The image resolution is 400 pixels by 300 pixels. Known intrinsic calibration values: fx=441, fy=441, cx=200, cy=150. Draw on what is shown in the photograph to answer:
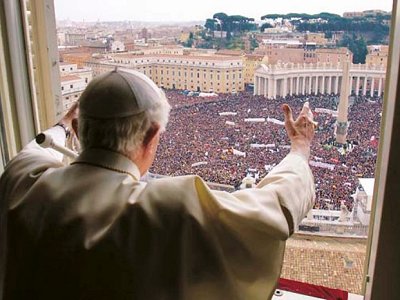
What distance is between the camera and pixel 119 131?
882 millimetres

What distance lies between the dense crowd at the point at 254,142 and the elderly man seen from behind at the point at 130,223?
0.33 metres

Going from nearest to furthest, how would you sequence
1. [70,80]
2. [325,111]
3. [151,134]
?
[151,134]
[325,111]
[70,80]

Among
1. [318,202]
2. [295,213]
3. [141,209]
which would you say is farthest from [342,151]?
[141,209]

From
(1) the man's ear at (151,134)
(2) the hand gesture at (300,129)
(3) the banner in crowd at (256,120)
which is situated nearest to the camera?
(1) the man's ear at (151,134)

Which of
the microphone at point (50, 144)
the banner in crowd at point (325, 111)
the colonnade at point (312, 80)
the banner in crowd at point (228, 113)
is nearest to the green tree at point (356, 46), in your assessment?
the colonnade at point (312, 80)

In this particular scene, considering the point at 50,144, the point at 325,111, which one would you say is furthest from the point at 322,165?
the point at 50,144

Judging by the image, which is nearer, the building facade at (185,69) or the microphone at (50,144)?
the microphone at (50,144)

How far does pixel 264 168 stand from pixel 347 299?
0.44 meters

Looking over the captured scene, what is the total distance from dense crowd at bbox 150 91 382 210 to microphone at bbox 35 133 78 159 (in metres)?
0.34

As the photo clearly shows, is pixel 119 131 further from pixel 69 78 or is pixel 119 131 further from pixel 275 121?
pixel 69 78

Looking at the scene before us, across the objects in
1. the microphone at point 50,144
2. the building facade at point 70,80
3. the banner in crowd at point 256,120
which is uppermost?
the building facade at point 70,80

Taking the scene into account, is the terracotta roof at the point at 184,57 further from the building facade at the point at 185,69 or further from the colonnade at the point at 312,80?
the colonnade at the point at 312,80

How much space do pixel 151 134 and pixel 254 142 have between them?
1.62ft

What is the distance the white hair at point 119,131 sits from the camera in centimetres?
88
